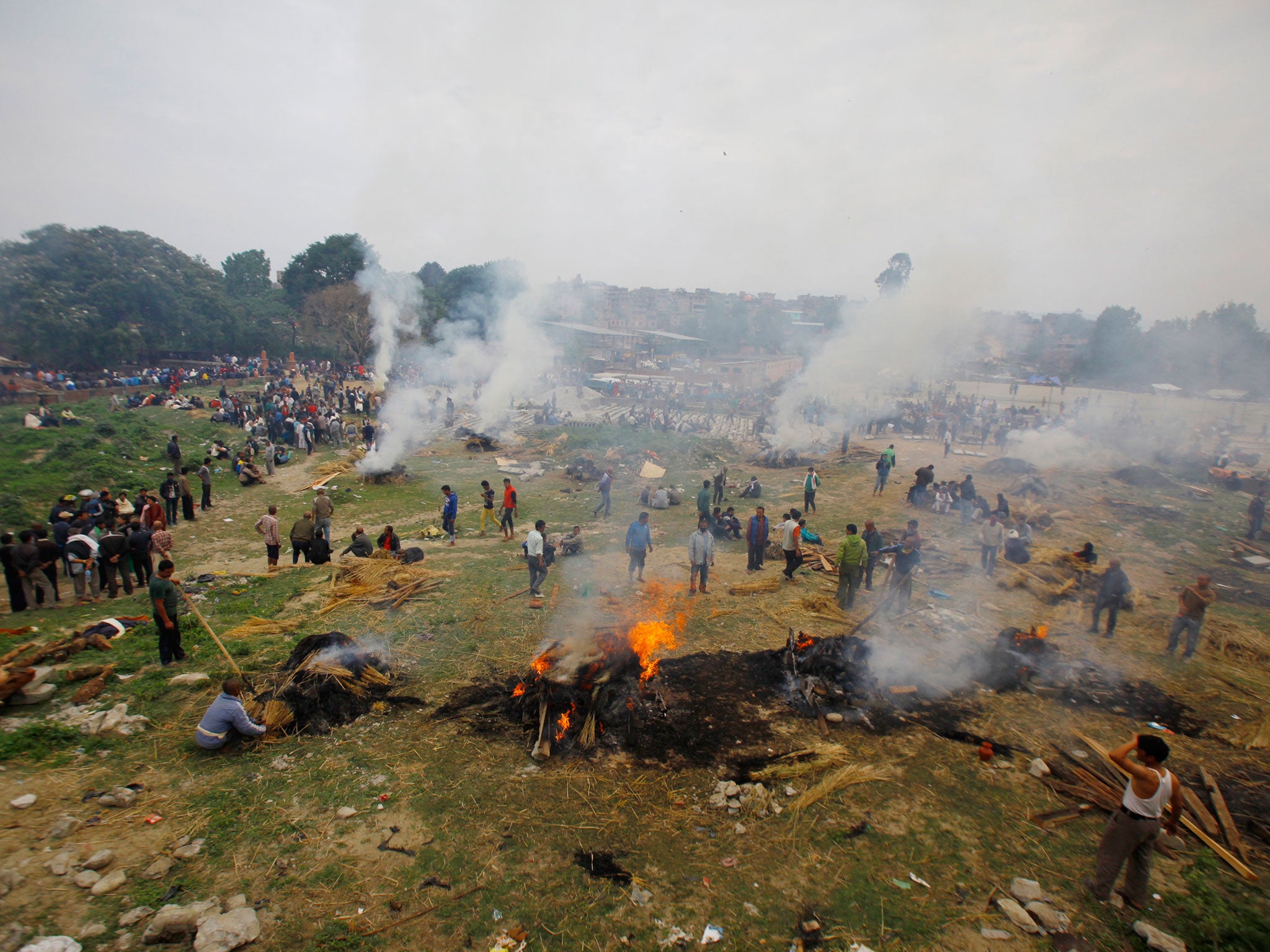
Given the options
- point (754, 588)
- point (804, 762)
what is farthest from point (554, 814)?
point (754, 588)

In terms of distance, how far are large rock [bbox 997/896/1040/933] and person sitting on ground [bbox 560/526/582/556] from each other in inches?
373

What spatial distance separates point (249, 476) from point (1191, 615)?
22477 millimetres

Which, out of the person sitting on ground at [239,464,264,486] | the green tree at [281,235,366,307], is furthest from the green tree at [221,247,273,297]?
the person sitting on ground at [239,464,264,486]

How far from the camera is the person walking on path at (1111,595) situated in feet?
30.3

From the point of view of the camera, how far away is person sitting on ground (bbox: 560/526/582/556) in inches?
500

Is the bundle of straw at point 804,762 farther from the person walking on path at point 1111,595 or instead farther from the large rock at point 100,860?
the person walking on path at point 1111,595

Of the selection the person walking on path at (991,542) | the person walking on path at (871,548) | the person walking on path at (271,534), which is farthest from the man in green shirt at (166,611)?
the person walking on path at (991,542)

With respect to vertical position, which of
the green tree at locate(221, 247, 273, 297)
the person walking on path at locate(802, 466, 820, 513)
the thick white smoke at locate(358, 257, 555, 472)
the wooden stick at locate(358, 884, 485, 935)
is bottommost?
the wooden stick at locate(358, 884, 485, 935)

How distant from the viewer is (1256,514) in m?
14.8

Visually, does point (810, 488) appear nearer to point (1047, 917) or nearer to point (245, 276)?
point (1047, 917)

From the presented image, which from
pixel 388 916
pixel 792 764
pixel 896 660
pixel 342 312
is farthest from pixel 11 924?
pixel 342 312

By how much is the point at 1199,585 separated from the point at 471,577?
11.9 metres

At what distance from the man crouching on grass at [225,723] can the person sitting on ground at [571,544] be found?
283 inches

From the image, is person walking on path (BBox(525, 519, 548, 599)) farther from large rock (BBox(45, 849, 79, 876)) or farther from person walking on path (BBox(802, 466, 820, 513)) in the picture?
person walking on path (BBox(802, 466, 820, 513))
